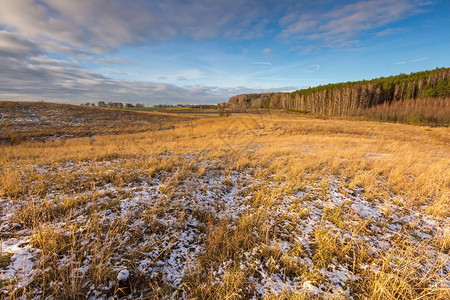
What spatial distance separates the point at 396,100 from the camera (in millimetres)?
64375

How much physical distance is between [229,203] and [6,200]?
5.24m

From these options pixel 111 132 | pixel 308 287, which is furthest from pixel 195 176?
pixel 111 132

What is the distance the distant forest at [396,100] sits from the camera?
43844 mm

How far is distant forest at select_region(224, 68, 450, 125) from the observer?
1726 inches

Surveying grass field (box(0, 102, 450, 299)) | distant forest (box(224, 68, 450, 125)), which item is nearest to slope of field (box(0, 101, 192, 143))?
grass field (box(0, 102, 450, 299))

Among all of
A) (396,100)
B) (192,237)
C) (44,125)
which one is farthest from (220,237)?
(396,100)

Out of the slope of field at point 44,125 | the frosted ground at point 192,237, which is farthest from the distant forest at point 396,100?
the slope of field at point 44,125

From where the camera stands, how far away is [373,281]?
96.7 inches

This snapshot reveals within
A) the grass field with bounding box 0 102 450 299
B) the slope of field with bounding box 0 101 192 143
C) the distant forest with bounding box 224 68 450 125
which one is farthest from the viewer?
the distant forest with bounding box 224 68 450 125

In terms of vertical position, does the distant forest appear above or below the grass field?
above

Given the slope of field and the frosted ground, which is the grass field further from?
the slope of field

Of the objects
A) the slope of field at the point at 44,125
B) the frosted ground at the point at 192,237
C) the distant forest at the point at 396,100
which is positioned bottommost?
the frosted ground at the point at 192,237

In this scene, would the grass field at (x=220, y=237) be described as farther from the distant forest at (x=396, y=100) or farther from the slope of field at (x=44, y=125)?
the distant forest at (x=396, y=100)

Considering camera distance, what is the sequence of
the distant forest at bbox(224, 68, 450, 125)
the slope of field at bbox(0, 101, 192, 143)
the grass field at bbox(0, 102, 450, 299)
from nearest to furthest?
the grass field at bbox(0, 102, 450, 299) < the slope of field at bbox(0, 101, 192, 143) < the distant forest at bbox(224, 68, 450, 125)
